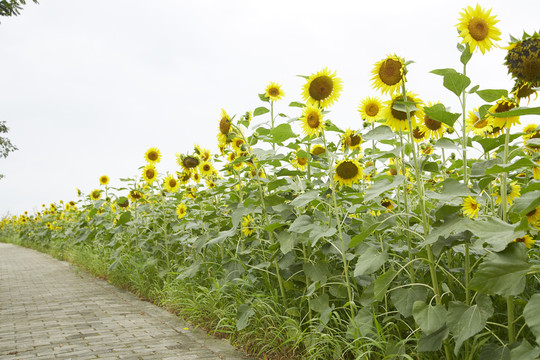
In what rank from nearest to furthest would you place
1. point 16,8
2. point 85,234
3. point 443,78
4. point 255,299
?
point 443,78
point 255,299
point 85,234
point 16,8

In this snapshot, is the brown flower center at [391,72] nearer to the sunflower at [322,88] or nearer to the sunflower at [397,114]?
the sunflower at [397,114]

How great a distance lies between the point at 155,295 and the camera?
5.64 m

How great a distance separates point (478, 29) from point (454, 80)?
31cm

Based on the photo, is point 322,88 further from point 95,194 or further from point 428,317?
point 95,194

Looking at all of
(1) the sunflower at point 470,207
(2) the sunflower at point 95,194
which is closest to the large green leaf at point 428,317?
(1) the sunflower at point 470,207

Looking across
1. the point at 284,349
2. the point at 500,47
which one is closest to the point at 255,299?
the point at 284,349

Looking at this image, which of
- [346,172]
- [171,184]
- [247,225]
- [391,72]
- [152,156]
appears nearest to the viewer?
[391,72]

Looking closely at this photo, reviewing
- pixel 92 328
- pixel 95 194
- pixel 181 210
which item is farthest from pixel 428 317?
pixel 95 194

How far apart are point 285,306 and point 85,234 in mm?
6265

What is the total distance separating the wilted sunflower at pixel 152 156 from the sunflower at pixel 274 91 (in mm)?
3023

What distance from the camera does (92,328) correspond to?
4.43m

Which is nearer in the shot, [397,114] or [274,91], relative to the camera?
[397,114]

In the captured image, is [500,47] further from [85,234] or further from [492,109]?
[85,234]

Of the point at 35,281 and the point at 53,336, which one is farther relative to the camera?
the point at 35,281
